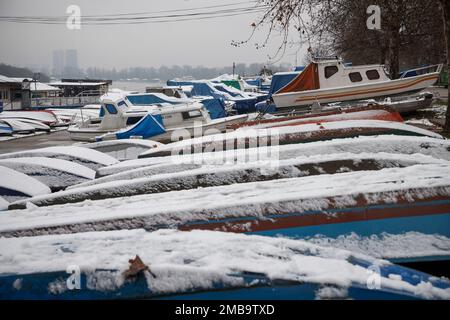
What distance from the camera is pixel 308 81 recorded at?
51.6 ft

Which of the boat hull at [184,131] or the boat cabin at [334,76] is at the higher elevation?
the boat cabin at [334,76]

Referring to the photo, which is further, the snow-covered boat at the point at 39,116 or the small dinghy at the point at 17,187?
the snow-covered boat at the point at 39,116

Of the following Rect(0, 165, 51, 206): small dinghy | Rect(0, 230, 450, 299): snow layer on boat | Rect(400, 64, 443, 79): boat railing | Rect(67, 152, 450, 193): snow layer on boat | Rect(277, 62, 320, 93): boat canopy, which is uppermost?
Rect(400, 64, 443, 79): boat railing

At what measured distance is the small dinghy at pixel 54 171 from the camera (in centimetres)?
A: 529

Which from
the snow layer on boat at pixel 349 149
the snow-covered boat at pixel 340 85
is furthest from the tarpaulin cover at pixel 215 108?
the snow layer on boat at pixel 349 149

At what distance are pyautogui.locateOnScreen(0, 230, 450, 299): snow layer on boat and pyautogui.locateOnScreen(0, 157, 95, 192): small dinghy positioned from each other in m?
3.04

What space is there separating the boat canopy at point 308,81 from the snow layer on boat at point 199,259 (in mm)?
14241

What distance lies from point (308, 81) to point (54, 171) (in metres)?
12.5

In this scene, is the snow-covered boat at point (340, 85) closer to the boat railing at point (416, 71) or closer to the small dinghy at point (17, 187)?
the boat railing at point (416, 71)

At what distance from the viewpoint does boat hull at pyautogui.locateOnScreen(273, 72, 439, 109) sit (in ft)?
49.2

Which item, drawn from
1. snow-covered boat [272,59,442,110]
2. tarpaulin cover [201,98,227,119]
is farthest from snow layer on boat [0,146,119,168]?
tarpaulin cover [201,98,227,119]

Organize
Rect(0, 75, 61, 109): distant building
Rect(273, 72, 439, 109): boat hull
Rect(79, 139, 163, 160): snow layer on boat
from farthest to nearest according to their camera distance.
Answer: Rect(0, 75, 61, 109): distant building
Rect(273, 72, 439, 109): boat hull
Rect(79, 139, 163, 160): snow layer on boat
